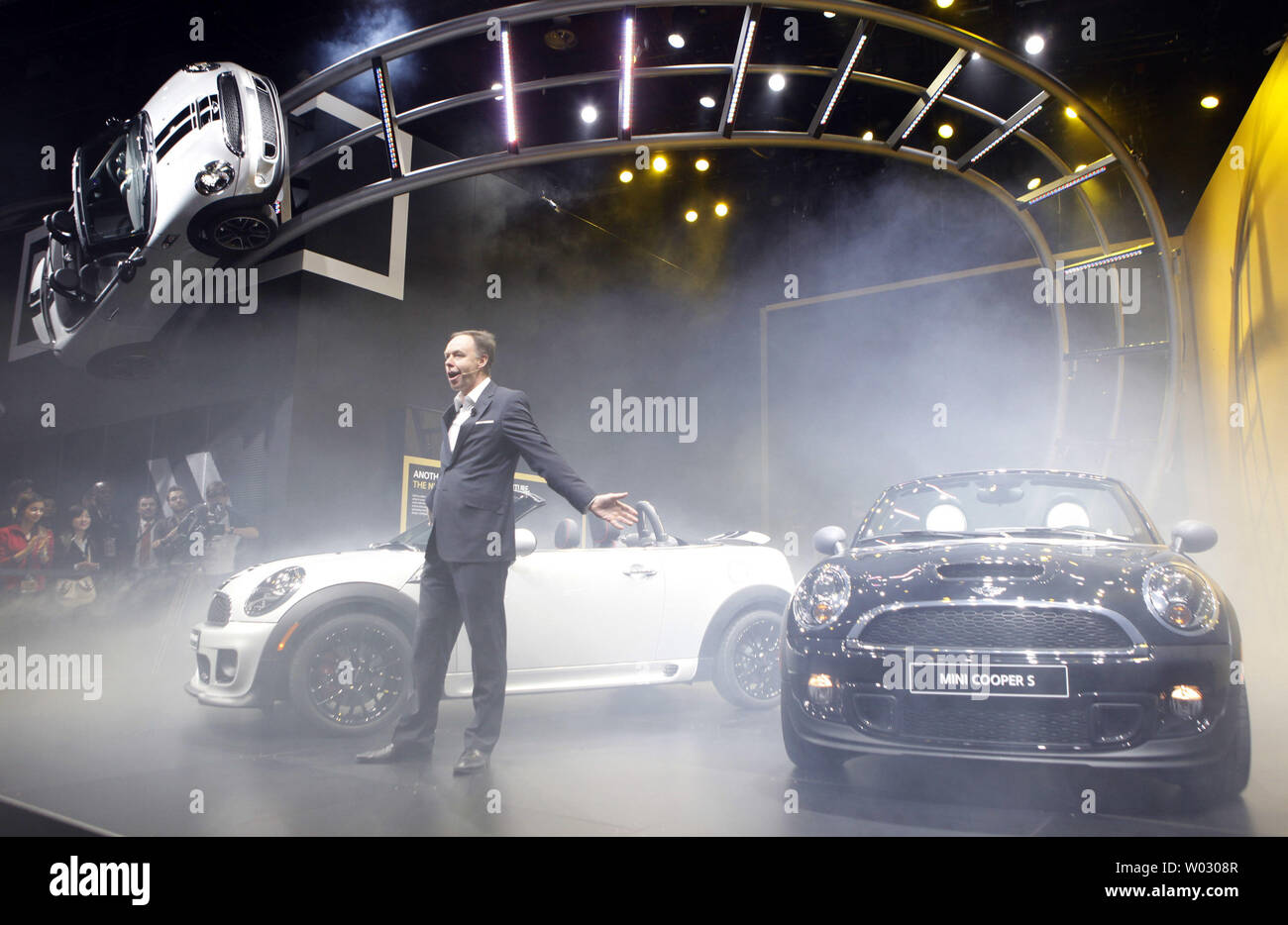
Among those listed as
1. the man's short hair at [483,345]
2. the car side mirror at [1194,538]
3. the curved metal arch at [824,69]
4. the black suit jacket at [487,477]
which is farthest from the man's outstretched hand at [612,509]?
the curved metal arch at [824,69]

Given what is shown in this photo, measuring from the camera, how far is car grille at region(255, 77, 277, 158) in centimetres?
550

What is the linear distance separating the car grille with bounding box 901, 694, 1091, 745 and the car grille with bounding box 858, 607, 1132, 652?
6.6 inches

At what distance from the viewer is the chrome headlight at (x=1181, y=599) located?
8.40ft

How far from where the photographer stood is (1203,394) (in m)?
8.36

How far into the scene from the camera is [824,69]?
5766 millimetres

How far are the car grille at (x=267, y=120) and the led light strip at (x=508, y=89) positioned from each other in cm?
151

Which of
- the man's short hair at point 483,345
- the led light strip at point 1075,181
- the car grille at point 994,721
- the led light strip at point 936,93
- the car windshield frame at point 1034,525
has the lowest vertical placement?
the car grille at point 994,721

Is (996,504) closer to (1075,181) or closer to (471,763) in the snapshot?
(471,763)

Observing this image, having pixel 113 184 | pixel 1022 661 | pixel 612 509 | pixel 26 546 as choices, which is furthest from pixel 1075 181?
pixel 26 546

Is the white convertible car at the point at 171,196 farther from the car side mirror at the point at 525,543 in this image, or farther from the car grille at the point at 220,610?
the car side mirror at the point at 525,543

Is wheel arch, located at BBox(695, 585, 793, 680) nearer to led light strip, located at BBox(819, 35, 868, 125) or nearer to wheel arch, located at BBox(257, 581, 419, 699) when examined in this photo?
wheel arch, located at BBox(257, 581, 419, 699)

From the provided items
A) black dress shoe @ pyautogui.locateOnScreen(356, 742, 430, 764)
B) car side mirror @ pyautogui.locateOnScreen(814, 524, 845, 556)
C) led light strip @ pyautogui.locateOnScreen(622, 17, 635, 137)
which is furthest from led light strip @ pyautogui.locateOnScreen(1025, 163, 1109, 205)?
black dress shoe @ pyautogui.locateOnScreen(356, 742, 430, 764)
